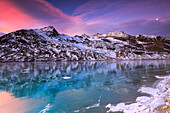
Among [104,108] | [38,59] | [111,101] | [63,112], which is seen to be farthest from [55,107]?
[38,59]

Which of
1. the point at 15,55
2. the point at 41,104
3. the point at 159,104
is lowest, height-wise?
the point at 41,104

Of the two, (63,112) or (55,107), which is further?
(55,107)

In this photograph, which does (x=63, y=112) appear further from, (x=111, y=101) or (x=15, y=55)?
(x=15, y=55)

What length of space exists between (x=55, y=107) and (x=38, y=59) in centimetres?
17011

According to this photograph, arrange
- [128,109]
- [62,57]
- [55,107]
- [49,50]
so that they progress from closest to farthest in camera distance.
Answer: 1. [128,109]
2. [55,107]
3. [62,57]
4. [49,50]

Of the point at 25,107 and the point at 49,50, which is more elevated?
the point at 49,50

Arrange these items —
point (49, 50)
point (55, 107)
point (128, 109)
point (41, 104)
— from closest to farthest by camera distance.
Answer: point (128, 109)
point (55, 107)
point (41, 104)
point (49, 50)

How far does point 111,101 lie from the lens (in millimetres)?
15086

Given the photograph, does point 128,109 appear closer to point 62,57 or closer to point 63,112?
point 63,112

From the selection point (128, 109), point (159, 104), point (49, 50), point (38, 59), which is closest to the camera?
point (159, 104)

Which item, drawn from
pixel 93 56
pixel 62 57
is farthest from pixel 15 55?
pixel 93 56

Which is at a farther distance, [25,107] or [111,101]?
[111,101]

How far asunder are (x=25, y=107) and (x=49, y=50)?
19379 centimetres

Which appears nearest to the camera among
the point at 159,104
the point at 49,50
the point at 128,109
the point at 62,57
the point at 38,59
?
the point at 159,104
